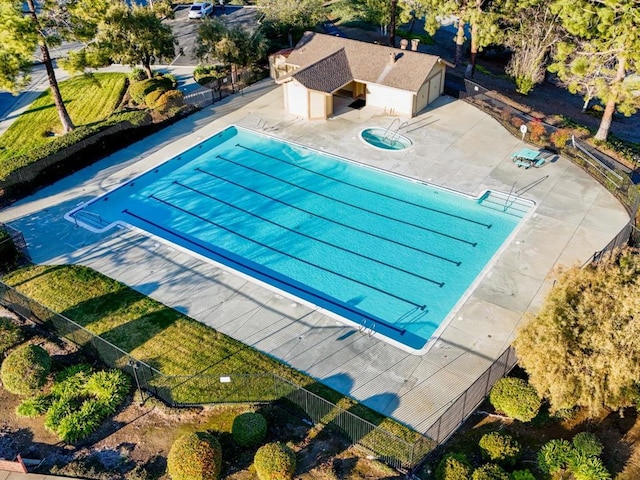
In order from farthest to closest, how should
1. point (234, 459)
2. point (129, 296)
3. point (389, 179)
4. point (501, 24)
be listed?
point (501, 24) < point (389, 179) < point (129, 296) < point (234, 459)

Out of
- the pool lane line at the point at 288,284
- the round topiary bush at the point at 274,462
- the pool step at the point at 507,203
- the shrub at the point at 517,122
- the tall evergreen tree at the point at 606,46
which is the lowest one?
the pool lane line at the point at 288,284

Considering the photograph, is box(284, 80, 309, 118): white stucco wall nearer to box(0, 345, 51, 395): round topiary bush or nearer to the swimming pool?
the swimming pool

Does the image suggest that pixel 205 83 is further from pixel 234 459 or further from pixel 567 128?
pixel 234 459

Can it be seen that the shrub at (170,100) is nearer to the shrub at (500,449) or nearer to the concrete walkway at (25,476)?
the concrete walkway at (25,476)

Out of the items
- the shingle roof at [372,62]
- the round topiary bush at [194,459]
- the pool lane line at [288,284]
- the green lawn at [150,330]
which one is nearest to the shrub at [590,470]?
the green lawn at [150,330]

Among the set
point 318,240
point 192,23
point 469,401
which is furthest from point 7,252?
point 192,23

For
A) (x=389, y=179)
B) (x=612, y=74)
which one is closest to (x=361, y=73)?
(x=389, y=179)
